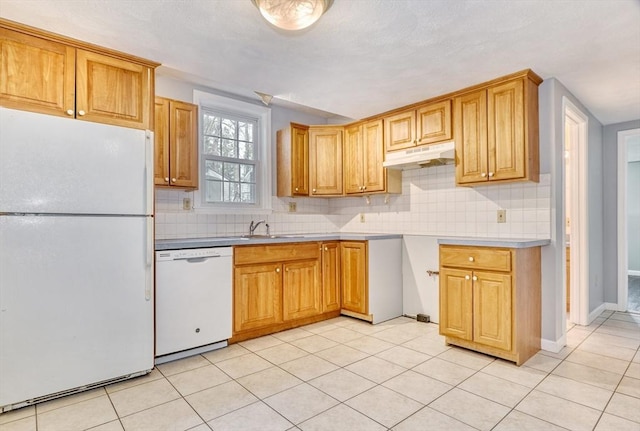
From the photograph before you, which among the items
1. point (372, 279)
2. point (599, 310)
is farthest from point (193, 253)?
point (599, 310)

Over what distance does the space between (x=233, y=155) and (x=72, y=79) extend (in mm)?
1839

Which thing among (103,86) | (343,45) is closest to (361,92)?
(343,45)

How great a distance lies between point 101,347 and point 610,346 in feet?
12.9

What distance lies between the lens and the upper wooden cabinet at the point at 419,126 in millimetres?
3375

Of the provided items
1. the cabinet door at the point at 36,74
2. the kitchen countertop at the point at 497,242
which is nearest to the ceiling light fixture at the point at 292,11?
the cabinet door at the point at 36,74

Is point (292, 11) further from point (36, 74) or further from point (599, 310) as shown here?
point (599, 310)

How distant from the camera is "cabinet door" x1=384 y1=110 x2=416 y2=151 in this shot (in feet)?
12.0

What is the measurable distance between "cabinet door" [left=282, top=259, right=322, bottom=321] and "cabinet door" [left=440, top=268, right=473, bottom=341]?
49.3 inches

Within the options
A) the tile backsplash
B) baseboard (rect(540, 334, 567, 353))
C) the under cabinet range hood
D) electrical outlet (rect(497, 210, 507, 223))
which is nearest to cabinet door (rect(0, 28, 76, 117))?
the tile backsplash

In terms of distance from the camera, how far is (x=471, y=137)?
3156mm

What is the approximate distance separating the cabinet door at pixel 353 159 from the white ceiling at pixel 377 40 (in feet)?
3.08

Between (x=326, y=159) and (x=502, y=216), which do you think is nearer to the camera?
(x=502, y=216)

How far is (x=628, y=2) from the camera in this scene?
1.92m

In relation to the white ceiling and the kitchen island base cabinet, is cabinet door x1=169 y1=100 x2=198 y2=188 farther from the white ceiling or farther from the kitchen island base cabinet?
the kitchen island base cabinet
